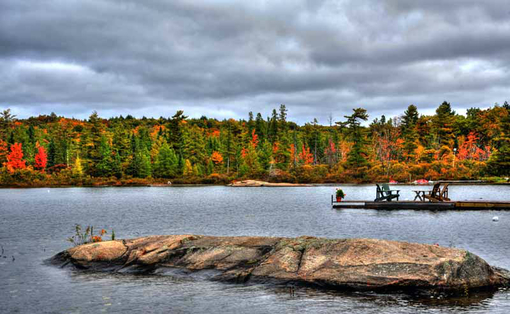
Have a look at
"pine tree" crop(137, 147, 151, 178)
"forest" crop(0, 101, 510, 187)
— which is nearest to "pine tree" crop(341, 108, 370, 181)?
"forest" crop(0, 101, 510, 187)

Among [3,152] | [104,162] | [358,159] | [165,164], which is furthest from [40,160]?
[358,159]

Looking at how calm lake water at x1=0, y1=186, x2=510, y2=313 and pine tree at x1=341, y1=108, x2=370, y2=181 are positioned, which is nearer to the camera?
calm lake water at x1=0, y1=186, x2=510, y2=313

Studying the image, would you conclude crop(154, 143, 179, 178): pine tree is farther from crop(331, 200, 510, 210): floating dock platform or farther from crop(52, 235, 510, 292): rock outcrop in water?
crop(52, 235, 510, 292): rock outcrop in water

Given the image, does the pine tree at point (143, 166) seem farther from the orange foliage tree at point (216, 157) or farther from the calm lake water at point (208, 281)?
the calm lake water at point (208, 281)

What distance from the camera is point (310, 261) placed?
58.5 ft

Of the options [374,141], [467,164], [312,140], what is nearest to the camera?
[467,164]

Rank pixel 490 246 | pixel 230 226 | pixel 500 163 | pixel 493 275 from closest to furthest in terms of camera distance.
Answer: pixel 493 275
pixel 490 246
pixel 230 226
pixel 500 163

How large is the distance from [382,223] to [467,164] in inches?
3191

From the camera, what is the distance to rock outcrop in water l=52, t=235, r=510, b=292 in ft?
52.7

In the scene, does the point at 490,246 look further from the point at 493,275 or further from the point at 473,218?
the point at 473,218

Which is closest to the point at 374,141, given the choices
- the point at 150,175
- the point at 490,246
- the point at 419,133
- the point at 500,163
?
the point at 419,133

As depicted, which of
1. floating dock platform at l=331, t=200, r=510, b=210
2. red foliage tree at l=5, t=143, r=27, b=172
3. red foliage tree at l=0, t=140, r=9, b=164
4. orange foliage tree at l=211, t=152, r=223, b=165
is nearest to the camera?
floating dock platform at l=331, t=200, r=510, b=210

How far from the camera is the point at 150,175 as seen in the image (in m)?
124

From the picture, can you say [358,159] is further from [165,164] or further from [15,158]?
[15,158]
